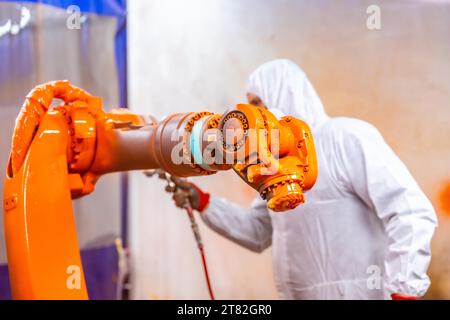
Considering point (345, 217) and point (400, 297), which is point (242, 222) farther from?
point (400, 297)

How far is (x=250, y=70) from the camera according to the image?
208 centimetres

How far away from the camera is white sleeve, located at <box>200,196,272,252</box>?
6.44ft

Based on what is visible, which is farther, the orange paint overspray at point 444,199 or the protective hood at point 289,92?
the protective hood at point 289,92

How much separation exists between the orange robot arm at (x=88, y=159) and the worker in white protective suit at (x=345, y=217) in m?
0.56

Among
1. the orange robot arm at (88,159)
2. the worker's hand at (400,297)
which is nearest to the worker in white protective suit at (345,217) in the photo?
the worker's hand at (400,297)

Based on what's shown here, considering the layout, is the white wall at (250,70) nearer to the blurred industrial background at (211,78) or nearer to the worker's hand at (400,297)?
the blurred industrial background at (211,78)

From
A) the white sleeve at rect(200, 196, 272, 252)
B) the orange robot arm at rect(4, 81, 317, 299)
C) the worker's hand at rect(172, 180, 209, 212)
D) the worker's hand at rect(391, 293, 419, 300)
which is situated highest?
the orange robot arm at rect(4, 81, 317, 299)

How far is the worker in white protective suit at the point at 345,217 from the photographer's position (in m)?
1.49

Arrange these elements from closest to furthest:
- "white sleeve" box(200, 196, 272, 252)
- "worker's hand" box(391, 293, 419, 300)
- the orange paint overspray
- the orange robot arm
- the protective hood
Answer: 1. the orange robot arm
2. "worker's hand" box(391, 293, 419, 300)
3. the orange paint overspray
4. the protective hood
5. "white sleeve" box(200, 196, 272, 252)

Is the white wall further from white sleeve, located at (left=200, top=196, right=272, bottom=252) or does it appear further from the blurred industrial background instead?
white sleeve, located at (left=200, top=196, right=272, bottom=252)

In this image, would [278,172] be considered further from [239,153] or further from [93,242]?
[93,242]

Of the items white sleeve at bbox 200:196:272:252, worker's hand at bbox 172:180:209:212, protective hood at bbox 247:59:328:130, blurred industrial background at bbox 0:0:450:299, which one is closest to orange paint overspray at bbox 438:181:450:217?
blurred industrial background at bbox 0:0:450:299
